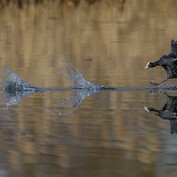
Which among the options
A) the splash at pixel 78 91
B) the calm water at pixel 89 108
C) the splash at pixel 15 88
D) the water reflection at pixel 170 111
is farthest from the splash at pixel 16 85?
the water reflection at pixel 170 111

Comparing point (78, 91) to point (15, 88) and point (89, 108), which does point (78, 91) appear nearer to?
point (15, 88)

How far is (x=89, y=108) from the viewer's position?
1013cm

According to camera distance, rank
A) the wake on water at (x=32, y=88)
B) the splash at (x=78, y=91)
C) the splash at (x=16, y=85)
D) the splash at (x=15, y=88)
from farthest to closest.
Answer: the splash at (x=16, y=85), the splash at (x=15, y=88), the wake on water at (x=32, y=88), the splash at (x=78, y=91)

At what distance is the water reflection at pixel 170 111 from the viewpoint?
28.6ft

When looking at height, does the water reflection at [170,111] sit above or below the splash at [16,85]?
below

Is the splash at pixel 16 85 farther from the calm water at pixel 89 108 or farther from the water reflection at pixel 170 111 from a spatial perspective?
the water reflection at pixel 170 111

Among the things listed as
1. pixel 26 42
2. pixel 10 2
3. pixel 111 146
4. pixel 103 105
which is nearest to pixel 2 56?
pixel 26 42

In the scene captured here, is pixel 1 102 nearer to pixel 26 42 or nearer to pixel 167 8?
pixel 26 42

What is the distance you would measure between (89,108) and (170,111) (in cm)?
112

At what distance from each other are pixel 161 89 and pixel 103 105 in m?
2.11

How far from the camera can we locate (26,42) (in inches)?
777

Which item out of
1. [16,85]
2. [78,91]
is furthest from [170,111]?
[16,85]

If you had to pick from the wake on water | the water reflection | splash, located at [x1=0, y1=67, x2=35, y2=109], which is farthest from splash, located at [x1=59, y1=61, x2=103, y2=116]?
the water reflection

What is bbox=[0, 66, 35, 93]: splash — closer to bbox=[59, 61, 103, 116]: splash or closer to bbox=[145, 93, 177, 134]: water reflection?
bbox=[59, 61, 103, 116]: splash
